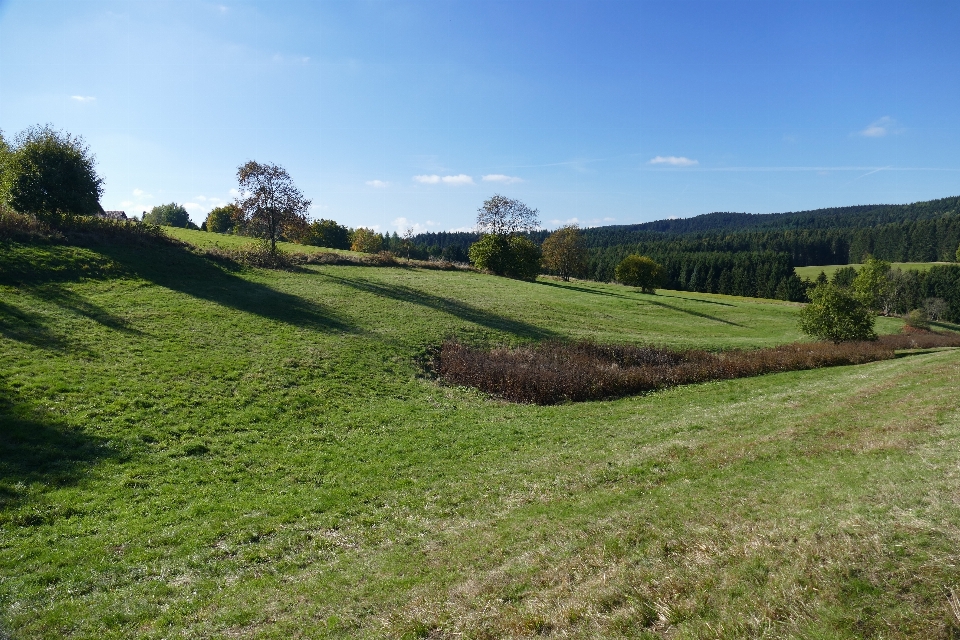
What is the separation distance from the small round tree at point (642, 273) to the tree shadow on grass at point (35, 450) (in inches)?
3253

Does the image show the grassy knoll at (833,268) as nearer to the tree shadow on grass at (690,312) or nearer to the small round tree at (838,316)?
the tree shadow on grass at (690,312)

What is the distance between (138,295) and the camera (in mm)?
31703

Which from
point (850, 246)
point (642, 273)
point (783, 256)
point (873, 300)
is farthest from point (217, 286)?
point (850, 246)

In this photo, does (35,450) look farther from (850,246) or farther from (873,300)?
(850,246)

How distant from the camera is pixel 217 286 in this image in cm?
3853

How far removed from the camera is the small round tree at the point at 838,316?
41.1 meters

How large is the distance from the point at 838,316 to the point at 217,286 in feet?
174

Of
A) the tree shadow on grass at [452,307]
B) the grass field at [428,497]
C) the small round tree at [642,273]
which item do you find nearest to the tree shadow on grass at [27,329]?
the grass field at [428,497]

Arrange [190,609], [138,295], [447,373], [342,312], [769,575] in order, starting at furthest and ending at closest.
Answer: [342,312], [138,295], [447,373], [190,609], [769,575]

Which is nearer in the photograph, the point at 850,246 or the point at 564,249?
the point at 564,249

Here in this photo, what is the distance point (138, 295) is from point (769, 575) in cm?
3729

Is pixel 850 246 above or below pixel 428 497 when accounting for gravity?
above

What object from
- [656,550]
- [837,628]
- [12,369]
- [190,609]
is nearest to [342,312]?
[12,369]

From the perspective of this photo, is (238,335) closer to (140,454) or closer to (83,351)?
(83,351)
